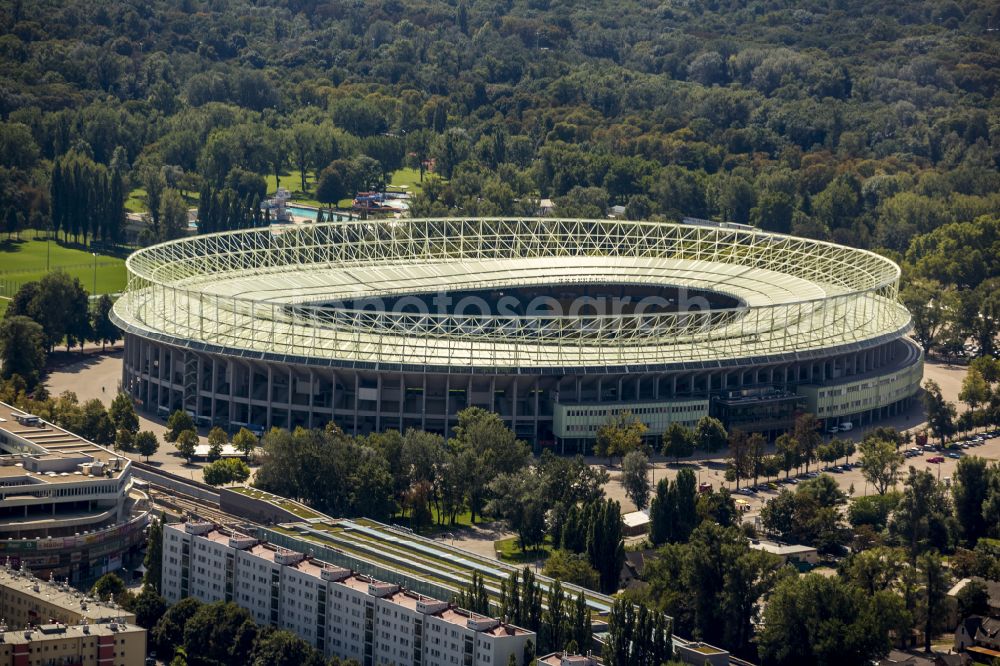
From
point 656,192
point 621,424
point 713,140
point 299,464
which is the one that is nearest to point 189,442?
point 299,464

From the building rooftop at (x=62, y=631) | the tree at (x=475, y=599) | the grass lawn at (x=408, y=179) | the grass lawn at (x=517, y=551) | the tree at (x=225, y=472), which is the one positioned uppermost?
the tree at (x=475, y=599)

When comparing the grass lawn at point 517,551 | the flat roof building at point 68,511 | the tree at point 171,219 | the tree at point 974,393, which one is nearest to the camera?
the flat roof building at point 68,511

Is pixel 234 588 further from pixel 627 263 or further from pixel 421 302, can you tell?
pixel 627 263

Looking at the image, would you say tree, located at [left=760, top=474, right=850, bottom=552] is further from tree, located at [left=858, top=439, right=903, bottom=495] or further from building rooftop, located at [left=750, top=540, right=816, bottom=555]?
tree, located at [left=858, top=439, right=903, bottom=495]

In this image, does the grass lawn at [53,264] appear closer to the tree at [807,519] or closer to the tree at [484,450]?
the tree at [484,450]

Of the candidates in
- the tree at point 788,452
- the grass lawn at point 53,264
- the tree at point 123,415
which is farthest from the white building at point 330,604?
the grass lawn at point 53,264

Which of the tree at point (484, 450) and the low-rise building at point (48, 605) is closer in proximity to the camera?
the low-rise building at point (48, 605)

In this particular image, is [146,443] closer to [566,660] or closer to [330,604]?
[330,604]

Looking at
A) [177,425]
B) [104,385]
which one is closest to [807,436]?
[177,425]

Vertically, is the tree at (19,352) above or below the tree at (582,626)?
below
